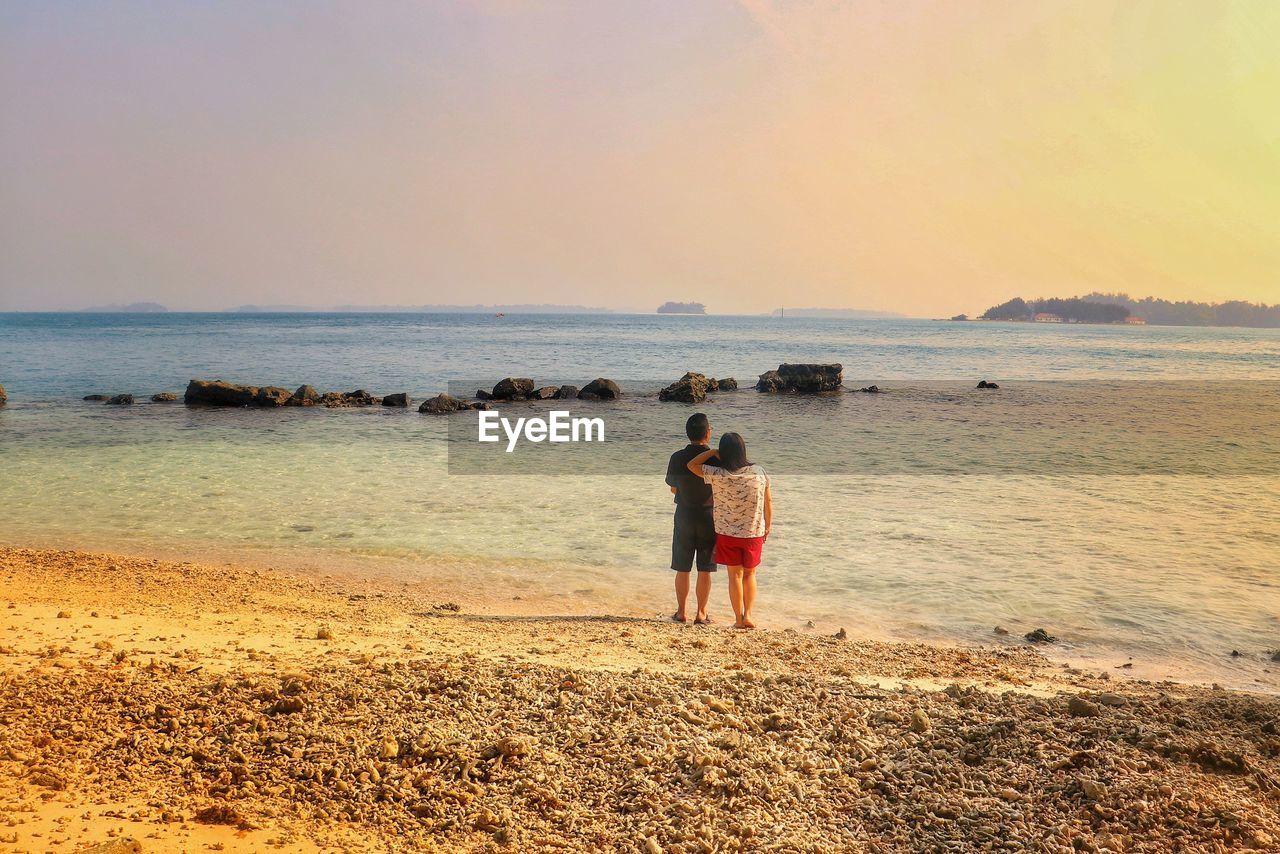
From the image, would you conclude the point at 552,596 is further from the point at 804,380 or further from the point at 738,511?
the point at 804,380

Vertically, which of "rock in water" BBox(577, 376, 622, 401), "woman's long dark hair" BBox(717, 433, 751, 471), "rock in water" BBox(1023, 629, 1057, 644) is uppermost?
"woman's long dark hair" BBox(717, 433, 751, 471)

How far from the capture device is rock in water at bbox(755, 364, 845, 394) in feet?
117

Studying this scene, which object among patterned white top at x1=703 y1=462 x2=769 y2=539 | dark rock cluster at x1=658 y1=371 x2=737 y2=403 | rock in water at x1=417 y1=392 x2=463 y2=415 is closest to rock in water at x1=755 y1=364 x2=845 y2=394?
dark rock cluster at x1=658 y1=371 x2=737 y2=403

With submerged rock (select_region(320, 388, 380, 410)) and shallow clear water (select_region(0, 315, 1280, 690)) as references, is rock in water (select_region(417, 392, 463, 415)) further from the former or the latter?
submerged rock (select_region(320, 388, 380, 410))

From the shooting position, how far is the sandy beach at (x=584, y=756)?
3.59m

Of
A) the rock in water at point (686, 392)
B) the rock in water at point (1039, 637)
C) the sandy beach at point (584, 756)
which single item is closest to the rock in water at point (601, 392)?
the rock in water at point (686, 392)

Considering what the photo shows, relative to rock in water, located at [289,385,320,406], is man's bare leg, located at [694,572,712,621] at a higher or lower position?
lower

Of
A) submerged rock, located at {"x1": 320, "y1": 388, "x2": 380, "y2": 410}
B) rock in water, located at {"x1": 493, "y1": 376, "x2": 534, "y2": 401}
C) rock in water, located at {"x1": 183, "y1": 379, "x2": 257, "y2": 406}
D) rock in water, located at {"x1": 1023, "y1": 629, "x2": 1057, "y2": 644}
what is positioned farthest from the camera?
rock in water, located at {"x1": 493, "y1": 376, "x2": 534, "y2": 401}

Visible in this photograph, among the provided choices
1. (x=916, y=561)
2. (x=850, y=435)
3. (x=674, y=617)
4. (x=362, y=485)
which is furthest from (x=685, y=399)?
(x=674, y=617)

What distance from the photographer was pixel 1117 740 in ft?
13.8

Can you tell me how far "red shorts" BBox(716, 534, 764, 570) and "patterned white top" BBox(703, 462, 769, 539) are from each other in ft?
0.16

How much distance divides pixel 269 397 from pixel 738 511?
80.8 feet

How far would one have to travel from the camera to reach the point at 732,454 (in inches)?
279

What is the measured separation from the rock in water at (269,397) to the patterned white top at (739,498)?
24252mm
